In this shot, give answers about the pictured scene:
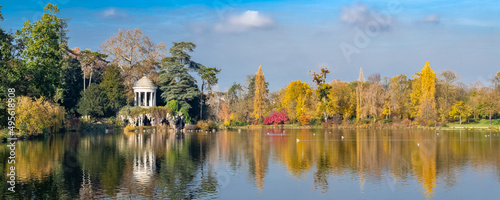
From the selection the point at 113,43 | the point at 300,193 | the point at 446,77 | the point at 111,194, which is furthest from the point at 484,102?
the point at 111,194

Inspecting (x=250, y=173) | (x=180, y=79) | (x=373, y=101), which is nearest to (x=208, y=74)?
(x=180, y=79)

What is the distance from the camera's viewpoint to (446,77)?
97375mm

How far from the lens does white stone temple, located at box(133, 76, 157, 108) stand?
80688 millimetres

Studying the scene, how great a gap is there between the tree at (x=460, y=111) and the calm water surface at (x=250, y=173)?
159ft

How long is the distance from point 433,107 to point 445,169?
59018 millimetres

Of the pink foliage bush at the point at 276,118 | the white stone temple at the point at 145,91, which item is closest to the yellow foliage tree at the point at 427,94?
the pink foliage bush at the point at 276,118

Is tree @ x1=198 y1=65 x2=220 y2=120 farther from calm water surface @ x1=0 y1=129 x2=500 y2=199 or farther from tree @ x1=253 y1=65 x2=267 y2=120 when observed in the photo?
calm water surface @ x1=0 y1=129 x2=500 y2=199

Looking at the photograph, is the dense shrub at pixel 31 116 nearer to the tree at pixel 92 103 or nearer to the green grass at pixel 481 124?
the tree at pixel 92 103

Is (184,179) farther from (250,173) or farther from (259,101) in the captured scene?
(259,101)

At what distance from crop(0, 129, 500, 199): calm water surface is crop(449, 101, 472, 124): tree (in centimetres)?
4853

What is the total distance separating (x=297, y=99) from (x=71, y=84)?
46041 mm

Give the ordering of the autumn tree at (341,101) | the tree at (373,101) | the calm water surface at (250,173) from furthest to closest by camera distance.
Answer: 1. the autumn tree at (341,101)
2. the tree at (373,101)
3. the calm water surface at (250,173)

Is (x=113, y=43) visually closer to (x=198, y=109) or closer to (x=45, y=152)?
(x=198, y=109)

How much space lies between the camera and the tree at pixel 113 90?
78.7 m
